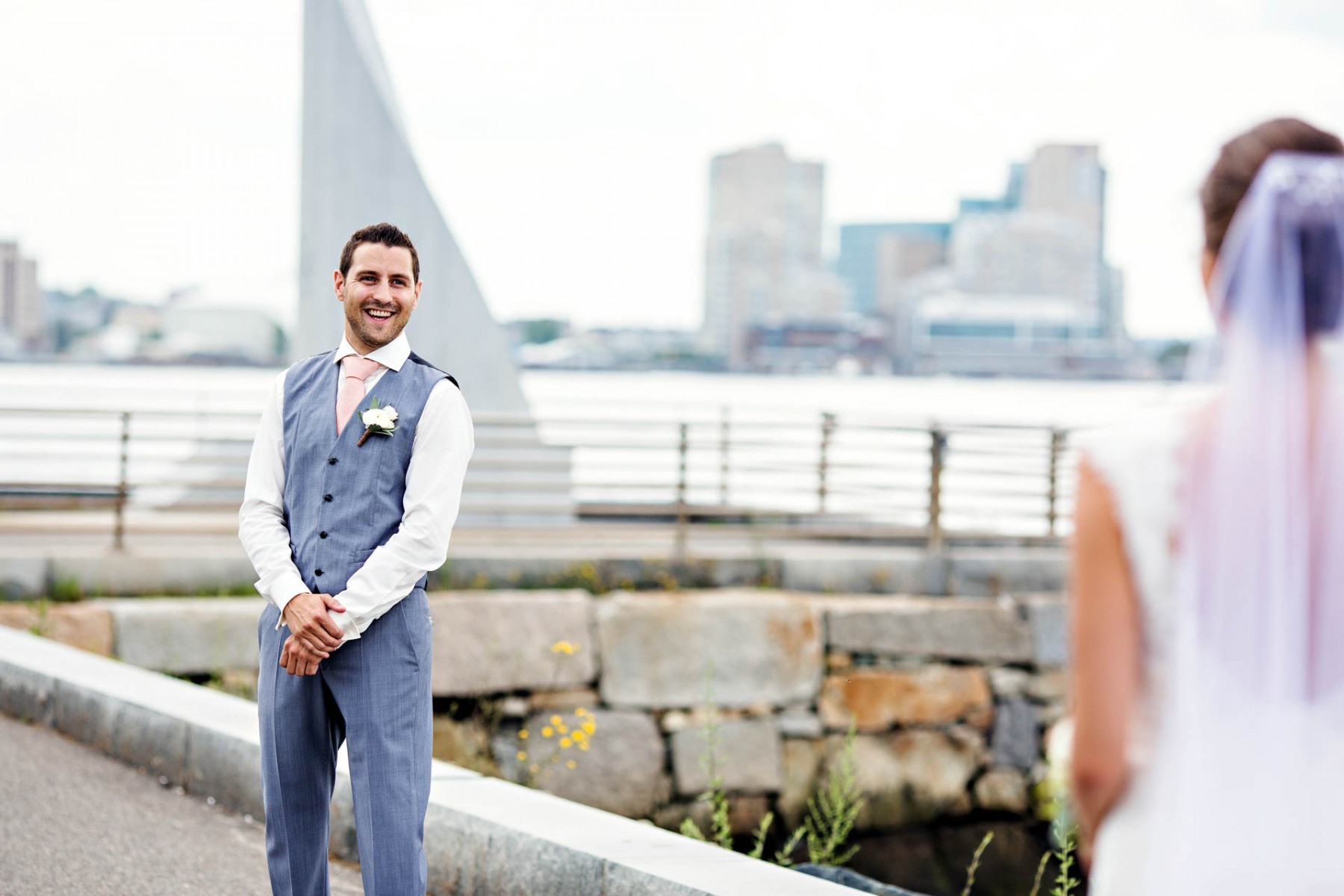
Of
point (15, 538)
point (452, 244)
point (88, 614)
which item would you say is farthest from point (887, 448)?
point (15, 538)

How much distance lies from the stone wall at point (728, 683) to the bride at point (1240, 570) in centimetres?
718

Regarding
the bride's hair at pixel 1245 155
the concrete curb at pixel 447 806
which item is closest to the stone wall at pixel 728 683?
the concrete curb at pixel 447 806

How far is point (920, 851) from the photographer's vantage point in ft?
31.9

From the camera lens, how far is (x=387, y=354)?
305cm

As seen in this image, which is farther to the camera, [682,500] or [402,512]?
[682,500]

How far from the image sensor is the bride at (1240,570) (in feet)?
5.54

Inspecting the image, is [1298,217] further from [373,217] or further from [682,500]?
[373,217]

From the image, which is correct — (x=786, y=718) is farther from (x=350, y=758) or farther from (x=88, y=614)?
(x=350, y=758)


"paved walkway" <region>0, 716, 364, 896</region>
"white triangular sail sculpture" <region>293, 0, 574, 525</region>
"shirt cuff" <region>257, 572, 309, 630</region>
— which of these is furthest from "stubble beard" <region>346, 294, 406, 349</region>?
"white triangular sail sculpture" <region>293, 0, 574, 525</region>

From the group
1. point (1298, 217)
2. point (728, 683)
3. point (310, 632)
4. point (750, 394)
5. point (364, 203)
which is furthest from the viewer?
point (750, 394)

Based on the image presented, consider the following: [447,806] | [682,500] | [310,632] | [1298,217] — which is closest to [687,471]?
[682,500]

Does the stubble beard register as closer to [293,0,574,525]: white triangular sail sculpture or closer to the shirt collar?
the shirt collar

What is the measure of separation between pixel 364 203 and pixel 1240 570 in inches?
469

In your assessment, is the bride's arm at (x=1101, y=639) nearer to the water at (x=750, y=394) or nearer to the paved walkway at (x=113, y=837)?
the paved walkway at (x=113, y=837)
